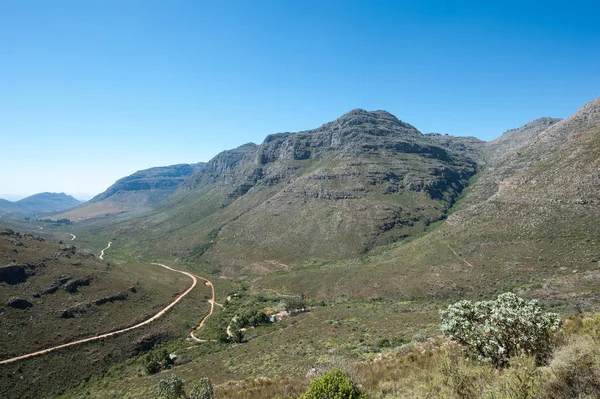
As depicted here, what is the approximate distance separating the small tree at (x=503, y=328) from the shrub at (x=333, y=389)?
5396 millimetres

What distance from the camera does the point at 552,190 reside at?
6488 centimetres

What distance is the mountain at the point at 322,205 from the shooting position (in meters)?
106

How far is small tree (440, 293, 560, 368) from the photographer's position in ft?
39.9

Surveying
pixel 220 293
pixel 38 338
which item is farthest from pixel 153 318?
pixel 220 293

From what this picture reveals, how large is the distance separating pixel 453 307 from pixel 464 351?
7.18 feet

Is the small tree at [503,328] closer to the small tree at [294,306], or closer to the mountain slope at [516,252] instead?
the mountain slope at [516,252]

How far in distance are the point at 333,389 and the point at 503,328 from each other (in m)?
8.06

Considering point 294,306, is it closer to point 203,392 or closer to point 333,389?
point 203,392

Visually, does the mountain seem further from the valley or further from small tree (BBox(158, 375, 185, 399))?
small tree (BBox(158, 375, 185, 399))

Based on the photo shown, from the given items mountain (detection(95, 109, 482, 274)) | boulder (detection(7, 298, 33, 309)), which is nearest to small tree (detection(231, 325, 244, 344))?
boulder (detection(7, 298, 33, 309))

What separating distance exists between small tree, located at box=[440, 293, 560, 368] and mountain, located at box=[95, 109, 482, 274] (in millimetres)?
83380

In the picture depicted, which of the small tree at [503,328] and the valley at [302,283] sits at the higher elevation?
the small tree at [503,328]

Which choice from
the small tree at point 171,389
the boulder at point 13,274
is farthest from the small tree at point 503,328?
the boulder at point 13,274

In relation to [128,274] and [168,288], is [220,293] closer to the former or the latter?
[168,288]
